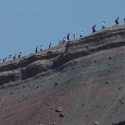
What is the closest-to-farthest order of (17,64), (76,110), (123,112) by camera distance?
(123,112), (76,110), (17,64)

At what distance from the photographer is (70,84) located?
210 ft

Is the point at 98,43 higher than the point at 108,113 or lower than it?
higher

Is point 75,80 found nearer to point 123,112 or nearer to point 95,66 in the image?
point 95,66

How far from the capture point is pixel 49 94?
213 ft

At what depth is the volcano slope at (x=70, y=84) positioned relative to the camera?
58.7 metres

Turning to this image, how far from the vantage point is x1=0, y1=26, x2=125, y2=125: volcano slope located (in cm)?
5869

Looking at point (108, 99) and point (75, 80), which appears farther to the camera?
point (75, 80)

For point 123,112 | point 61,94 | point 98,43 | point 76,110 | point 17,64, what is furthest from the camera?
point 17,64

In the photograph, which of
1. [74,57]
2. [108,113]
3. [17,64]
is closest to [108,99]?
[108,113]

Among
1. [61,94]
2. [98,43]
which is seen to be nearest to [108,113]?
[61,94]

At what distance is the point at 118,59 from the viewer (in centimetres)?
6369

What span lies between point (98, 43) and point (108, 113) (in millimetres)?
12630

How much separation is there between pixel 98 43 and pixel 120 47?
2950 millimetres

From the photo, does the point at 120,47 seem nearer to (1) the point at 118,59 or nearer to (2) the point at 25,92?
(1) the point at 118,59
